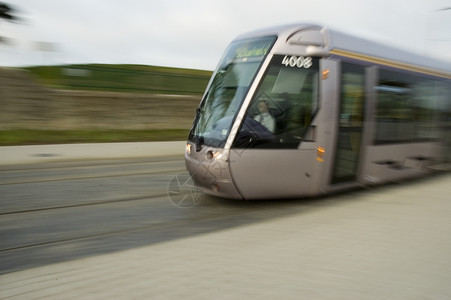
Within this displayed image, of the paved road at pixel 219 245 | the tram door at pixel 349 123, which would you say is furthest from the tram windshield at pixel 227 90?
the tram door at pixel 349 123

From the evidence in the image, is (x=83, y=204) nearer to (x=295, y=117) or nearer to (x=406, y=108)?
(x=295, y=117)

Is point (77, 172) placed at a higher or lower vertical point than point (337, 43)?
lower

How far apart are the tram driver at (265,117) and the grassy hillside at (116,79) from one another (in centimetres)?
1203

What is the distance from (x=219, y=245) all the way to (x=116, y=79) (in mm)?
14788

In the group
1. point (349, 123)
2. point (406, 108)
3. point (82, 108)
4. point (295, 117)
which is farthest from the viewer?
point (82, 108)

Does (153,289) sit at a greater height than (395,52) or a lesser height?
lesser

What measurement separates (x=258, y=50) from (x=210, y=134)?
4.58ft

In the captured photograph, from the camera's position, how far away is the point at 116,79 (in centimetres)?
1802

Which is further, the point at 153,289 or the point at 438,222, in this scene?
the point at 438,222

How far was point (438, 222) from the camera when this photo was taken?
5.52 meters

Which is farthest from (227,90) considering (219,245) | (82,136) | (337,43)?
(82,136)

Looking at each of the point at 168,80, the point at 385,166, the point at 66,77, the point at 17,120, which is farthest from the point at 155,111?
the point at 385,166

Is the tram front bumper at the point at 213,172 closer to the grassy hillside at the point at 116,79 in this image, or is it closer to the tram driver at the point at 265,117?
the tram driver at the point at 265,117

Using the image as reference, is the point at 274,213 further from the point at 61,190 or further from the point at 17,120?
the point at 17,120
